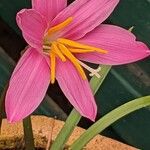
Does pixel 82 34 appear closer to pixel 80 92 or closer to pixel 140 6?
pixel 80 92

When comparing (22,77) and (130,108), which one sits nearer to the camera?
(22,77)

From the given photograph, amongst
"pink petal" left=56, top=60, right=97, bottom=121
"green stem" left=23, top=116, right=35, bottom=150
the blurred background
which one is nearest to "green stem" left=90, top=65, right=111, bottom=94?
"green stem" left=23, top=116, right=35, bottom=150

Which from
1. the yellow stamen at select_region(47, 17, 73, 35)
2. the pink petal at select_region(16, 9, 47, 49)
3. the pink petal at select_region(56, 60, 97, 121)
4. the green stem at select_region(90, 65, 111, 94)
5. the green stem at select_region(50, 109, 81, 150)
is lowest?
the green stem at select_region(50, 109, 81, 150)

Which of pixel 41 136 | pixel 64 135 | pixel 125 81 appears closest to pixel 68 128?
pixel 64 135

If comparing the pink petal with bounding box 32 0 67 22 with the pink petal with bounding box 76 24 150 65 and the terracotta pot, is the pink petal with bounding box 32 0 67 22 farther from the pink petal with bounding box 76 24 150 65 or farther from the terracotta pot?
the terracotta pot

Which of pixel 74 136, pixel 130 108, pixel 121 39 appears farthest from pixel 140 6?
pixel 121 39

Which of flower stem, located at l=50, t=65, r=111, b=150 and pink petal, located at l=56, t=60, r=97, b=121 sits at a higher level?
pink petal, located at l=56, t=60, r=97, b=121

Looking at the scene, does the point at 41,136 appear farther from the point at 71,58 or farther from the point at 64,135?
the point at 71,58

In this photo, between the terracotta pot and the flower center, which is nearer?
the flower center
